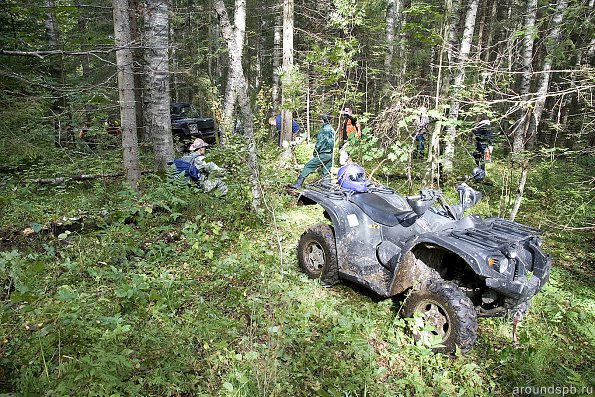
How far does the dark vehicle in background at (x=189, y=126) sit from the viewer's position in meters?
13.9

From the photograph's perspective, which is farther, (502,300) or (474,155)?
(474,155)

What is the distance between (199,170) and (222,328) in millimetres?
4138

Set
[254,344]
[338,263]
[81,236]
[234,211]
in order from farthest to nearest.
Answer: [234,211] < [81,236] < [338,263] < [254,344]

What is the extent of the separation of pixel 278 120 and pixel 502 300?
8522 mm

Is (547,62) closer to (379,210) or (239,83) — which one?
(379,210)

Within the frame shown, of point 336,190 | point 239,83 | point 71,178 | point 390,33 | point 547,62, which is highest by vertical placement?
point 390,33

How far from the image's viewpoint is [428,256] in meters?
3.70

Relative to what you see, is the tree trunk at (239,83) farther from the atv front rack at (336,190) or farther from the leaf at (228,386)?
the leaf at (228,386)

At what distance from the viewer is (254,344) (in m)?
3.12

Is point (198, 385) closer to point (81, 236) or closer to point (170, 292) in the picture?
point (170, 292)

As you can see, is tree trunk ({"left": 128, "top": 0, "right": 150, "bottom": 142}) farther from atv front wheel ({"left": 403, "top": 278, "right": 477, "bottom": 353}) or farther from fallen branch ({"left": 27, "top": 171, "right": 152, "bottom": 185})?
atv front wheel ({"left": 403, "top": 278, "right": 477, "bottom": 353})

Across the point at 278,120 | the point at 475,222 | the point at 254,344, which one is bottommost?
the point at 254,344

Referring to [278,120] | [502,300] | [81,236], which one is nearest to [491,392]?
[502,300]
